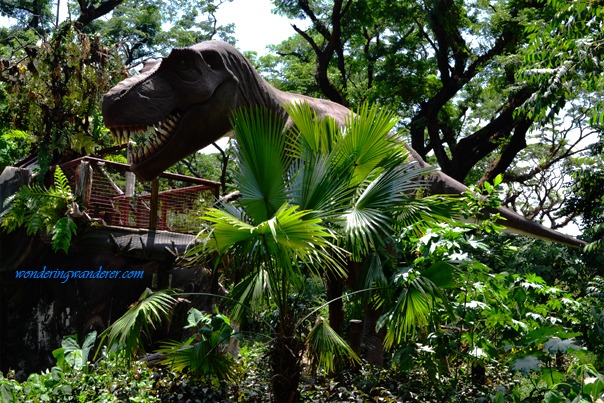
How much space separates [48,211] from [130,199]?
1157 mm

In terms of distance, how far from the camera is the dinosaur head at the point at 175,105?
5699mm

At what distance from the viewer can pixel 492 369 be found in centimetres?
845

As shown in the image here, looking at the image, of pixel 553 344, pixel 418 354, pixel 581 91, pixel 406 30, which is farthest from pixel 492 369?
pixel 581 91

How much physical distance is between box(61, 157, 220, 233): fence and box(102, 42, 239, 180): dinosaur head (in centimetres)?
201

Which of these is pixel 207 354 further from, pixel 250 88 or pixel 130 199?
pixel 130 199

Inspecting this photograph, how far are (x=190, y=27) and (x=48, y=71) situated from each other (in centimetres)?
1181

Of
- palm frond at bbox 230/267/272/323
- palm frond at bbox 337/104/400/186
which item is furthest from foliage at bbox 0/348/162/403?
palm frond at bbox 337/104/400/186

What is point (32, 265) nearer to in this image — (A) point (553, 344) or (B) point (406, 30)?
(A) point (553, 344)

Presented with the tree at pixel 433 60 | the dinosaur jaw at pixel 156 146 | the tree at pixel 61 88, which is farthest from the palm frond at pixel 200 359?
the tree at pixel 433 60

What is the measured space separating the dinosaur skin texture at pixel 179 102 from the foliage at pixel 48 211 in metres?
2.32

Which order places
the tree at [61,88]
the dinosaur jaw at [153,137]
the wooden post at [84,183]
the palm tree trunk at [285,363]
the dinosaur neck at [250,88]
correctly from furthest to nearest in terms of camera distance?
the tree at [61,88] → the wooden post at [84,183] → the dinosaur neck at [250,88] → the dinosaur jaw at [153,137] → the palm tree trunk at [285,363]

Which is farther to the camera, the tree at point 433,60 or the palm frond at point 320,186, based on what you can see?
the tree at point 433,60

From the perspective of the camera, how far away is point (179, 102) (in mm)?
5898

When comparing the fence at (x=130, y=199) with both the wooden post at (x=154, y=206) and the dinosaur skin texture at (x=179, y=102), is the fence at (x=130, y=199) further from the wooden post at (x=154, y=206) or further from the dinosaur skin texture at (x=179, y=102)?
the dinosaur skin texture at (x=179, y=102)
